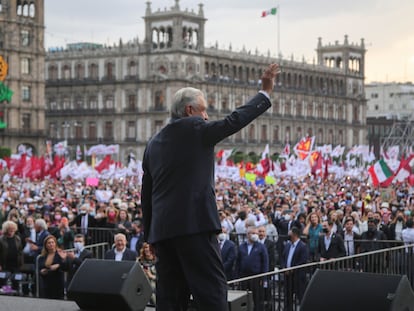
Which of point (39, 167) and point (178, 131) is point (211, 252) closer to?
point (178, 131)

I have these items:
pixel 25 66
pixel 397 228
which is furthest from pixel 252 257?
pixel 25 66

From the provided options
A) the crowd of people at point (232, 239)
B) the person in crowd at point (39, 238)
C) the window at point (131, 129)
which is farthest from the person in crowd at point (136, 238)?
the window at point (131, 129)

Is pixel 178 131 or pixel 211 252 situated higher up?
pixel 178 131

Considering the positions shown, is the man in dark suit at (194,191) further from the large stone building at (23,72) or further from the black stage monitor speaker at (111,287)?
the large stone building at (23,72)

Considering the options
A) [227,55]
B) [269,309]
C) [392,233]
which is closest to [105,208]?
[392,233]

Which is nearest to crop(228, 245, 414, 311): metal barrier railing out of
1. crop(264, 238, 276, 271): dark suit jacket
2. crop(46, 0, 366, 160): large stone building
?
crop(264, 238, 276, 271): dark suit jacket

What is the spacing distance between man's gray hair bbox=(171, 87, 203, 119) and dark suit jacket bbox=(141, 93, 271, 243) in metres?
0.07

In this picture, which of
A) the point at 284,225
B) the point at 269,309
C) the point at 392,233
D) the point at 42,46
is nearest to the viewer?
the point at 269,309

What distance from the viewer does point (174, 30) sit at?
297 ft

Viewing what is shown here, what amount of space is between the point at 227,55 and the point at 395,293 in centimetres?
9172

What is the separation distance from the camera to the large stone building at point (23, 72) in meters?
77.8

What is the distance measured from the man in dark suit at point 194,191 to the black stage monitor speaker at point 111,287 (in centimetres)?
197

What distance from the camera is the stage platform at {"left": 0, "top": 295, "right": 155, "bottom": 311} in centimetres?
810

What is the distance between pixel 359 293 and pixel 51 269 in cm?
772
